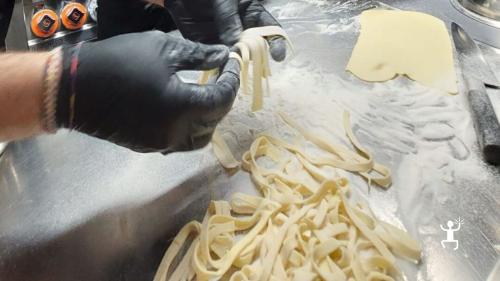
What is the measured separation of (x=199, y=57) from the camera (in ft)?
2.95

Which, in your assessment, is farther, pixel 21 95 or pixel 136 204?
pixel 136 204

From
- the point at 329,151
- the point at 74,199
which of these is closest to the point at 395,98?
the point at 329,151

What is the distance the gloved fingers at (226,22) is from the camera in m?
1.12

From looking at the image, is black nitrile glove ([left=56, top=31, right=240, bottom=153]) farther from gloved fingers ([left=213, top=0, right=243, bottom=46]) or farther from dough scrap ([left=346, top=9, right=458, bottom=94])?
dough scrap ([left=346, top=9, right=458, bottom=94])

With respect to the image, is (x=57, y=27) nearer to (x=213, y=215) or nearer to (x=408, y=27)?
(x=213, y=215)

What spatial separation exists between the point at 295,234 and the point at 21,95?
53 cm

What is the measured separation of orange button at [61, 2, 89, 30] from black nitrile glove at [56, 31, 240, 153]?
751 millimetres

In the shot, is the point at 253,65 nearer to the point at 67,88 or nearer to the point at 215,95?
the point at 215,95

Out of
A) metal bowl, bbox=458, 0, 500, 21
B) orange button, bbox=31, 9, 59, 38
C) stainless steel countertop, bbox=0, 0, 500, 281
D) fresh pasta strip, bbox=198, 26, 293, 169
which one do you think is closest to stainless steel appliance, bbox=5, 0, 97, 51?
orange button, bbox=31, 9, 59, 38

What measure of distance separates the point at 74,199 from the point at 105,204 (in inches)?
2.8

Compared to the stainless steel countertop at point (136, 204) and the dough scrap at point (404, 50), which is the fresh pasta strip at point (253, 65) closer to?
the stainless steel countertop at point (136, 204)

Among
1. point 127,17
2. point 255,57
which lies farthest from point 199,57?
point 127,17

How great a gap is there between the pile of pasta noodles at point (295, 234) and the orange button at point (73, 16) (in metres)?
0.82

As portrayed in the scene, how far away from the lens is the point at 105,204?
0.99 metres
